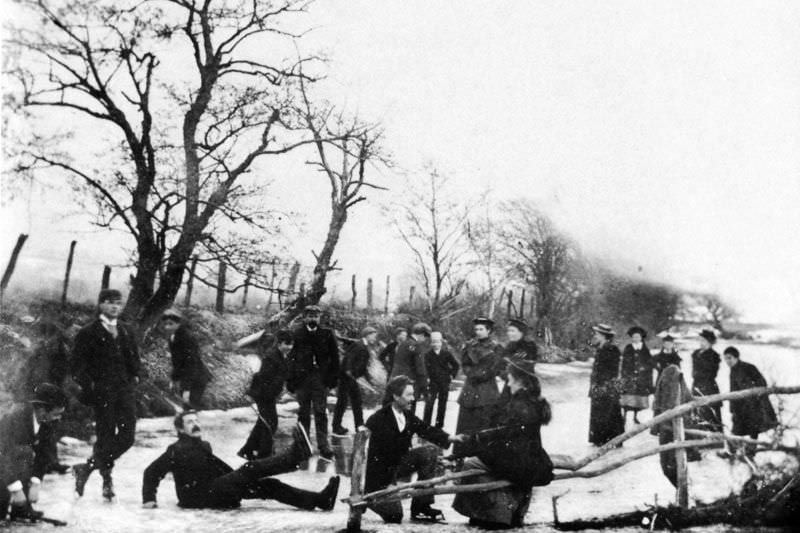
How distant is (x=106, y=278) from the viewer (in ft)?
17.2

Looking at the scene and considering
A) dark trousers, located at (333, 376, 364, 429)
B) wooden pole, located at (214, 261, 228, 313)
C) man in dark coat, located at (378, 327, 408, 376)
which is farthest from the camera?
man in dark coat, located at (378, 327, 408, 376)

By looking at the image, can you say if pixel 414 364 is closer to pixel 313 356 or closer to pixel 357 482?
pixel 313 356

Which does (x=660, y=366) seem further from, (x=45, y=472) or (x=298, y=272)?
(x=45, y=472)

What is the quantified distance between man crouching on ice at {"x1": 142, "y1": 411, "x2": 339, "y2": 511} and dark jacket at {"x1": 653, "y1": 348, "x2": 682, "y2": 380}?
3.24m

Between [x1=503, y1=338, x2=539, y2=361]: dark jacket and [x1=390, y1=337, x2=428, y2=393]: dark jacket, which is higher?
[x1=503, y1=338, x2=539, y2=361]: dark jacket

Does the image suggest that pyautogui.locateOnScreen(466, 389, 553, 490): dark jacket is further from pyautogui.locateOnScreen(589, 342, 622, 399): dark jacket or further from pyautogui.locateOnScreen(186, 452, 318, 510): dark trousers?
pyautogui.locateOnScreen(589, 342, 622, 399): dark jacket

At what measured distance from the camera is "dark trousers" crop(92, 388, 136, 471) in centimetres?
487

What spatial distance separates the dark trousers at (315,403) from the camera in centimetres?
565

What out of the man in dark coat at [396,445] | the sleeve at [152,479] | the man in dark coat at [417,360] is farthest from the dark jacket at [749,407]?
the sleeve at [152,479]

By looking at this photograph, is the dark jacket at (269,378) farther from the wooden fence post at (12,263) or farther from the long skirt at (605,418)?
the long skirt at (605,418)

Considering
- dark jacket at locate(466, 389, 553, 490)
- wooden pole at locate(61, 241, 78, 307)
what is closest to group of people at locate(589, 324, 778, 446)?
dark jacket at locate(466, 389, 553, 490)

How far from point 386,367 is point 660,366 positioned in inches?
105

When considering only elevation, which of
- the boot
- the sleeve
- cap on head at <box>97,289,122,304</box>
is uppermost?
cap on head at <box>97,289,122,304</box>

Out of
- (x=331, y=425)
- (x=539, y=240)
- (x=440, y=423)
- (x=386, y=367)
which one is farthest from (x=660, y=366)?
(x=331, y=425)
